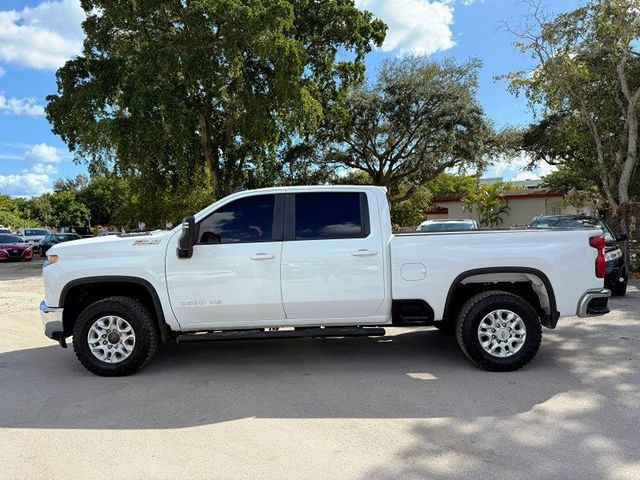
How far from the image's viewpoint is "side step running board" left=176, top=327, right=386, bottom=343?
5625 mm

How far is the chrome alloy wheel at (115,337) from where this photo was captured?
18.6 feet

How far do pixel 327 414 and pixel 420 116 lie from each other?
24.7 m

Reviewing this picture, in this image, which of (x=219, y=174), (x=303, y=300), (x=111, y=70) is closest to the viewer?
(x=303, y=300)

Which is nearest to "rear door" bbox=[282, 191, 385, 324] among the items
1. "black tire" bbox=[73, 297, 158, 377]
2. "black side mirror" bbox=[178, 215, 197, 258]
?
"black side mirror" bbox=[178, 215, 197, 258]

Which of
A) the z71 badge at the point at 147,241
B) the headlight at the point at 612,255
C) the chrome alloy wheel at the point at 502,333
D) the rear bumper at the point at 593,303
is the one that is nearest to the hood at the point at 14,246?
the z71 badge at the point at 147,241

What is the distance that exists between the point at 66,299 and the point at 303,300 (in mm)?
2640

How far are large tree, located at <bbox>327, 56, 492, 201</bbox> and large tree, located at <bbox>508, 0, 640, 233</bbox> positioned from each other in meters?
9.66

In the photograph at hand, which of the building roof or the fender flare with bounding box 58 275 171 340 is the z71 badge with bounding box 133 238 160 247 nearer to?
the fender flare with bounding box 58 275 171 340

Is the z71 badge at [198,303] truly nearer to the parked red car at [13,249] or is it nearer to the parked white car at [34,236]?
the parked red car at [13,249]

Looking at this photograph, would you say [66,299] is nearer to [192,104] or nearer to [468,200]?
[192,104]

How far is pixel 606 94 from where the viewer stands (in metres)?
16.1

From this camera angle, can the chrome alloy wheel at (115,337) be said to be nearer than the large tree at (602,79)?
Yes

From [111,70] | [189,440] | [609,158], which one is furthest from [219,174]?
[189,440]

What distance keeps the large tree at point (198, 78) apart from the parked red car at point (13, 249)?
21.8 feet
